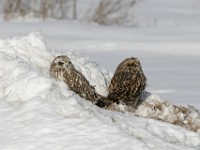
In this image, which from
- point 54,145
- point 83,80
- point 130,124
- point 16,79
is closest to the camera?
point 54,145

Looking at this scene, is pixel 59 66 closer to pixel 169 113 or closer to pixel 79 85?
pixel 79 85

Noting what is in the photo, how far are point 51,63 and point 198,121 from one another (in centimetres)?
146

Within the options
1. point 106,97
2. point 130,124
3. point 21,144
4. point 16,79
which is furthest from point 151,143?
point 106,97

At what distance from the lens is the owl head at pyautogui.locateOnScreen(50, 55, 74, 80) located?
245 inches

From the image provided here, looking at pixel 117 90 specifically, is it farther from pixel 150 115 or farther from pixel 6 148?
pixel 6 148

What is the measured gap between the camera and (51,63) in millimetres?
6512

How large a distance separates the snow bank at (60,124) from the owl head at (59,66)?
0.91 ft

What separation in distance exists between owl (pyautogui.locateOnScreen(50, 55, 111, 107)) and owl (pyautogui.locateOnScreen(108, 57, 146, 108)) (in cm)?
28

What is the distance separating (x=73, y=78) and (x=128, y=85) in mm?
616

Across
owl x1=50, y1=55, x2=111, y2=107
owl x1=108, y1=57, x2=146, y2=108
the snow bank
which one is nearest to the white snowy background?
the snow bank

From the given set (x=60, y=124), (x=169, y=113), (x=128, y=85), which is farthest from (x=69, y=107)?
(x=169, y=113)

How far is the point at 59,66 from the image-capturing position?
621cm

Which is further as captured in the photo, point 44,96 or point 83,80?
point 83,80

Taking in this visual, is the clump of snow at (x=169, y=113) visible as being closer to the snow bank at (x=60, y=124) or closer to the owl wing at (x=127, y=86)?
the owl wing at (x=127, y=86)
